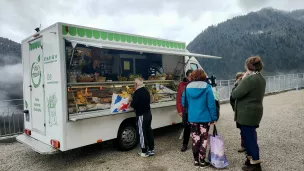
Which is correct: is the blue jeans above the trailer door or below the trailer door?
below

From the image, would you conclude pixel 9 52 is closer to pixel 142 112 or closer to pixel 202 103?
pixel 142 112

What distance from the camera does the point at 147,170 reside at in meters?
3.90

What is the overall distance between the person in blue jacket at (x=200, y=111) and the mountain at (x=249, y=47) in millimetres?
24659

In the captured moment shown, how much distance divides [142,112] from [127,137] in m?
0.81

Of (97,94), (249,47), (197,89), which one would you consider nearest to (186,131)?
(197,89)

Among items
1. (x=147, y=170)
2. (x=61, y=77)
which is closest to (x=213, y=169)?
(x=147, y=170)

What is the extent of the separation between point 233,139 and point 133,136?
2.48 m

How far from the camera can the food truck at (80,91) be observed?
154 inches

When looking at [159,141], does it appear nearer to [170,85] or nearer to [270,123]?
[170,85]

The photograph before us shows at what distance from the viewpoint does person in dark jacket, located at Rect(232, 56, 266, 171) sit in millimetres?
3402

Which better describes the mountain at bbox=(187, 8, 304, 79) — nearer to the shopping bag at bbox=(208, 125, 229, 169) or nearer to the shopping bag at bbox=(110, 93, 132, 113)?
the shopping bag at bbox=(110, 93, 132, 113)

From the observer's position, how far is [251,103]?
11.2 ft

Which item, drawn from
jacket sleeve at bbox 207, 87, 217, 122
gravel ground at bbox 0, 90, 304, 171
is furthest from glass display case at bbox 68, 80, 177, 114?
jacket sleeve at bbox 207, 87, 217, 122

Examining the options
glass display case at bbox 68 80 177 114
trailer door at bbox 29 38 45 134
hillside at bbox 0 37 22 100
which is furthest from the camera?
hillside at bbox 0 37 22 100
